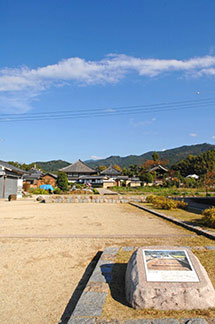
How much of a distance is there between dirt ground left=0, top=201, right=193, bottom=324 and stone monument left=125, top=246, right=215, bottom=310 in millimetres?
953

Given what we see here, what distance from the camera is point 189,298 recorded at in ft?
9.20

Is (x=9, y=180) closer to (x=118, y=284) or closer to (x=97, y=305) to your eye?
(x=118, y=284)

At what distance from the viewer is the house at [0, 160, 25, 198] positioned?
20.4 metres

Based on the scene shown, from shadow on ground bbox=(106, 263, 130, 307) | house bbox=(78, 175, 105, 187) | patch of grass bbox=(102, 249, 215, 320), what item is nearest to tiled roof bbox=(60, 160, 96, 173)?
house bbox=(78, 175, 105, 187)

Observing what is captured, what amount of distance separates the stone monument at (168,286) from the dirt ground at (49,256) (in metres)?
0.95

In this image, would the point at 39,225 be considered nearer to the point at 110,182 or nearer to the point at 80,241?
the point at 80,241

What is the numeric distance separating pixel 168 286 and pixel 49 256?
296cm

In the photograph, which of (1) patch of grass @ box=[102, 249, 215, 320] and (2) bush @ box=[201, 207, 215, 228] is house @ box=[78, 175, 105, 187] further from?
(1) patch of grass @ box=[102, 249, 215, 320]

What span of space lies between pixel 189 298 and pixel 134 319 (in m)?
0.66

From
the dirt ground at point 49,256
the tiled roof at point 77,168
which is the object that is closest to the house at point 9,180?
the dirt ground at point 49,256

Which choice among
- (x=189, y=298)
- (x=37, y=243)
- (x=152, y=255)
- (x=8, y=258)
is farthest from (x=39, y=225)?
(x=189, y=298)

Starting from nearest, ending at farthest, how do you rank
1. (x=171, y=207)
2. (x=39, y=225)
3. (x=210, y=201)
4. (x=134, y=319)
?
(x=134, y=319) < (x=39, y=225) < (x=171, y=207) < (x=210, y=201)

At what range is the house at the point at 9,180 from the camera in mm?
20406

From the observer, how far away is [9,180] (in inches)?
851
